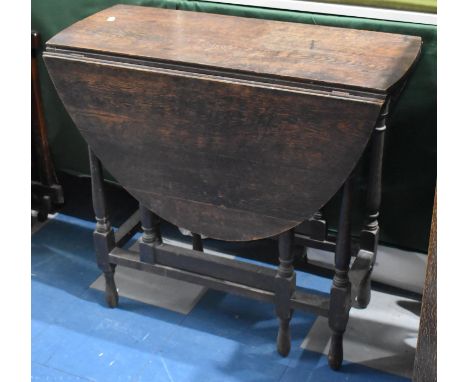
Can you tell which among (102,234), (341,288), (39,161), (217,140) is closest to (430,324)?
(341,288)

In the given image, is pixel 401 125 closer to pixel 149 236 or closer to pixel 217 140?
pixel 217 140

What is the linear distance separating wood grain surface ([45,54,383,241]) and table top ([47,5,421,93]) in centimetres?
4

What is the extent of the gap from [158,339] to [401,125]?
982mm

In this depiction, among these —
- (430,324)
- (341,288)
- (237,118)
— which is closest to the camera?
(430,324)

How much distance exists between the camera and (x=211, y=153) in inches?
68.2

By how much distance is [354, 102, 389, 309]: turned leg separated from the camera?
1.93 meters

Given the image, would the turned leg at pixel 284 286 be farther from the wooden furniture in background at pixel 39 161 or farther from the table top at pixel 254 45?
the wooden furniture in background at pixel 39 161

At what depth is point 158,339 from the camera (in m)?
2.12

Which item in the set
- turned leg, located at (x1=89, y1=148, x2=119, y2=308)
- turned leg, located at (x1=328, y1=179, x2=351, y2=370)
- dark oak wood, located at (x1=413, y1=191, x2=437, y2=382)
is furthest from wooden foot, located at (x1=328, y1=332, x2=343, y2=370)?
turned leg, located at (x1=89, y1=148, x2=119, y2=308)

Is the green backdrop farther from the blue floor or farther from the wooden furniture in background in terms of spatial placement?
the blue floor

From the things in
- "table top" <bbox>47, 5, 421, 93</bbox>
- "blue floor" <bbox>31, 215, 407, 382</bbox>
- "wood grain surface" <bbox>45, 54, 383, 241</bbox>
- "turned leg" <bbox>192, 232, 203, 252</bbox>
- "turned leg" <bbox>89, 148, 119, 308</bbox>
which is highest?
"table top" <bbox>47, 5, 421, 93</bbox>

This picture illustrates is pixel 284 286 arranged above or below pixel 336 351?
above

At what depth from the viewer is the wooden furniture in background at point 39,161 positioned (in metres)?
2.46

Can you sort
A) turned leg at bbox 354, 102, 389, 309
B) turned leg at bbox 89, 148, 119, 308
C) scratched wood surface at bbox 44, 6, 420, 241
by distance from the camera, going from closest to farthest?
scratched wood surface at bbox 44, 6, 420, 241 → turned leg at bbox 354, 102, 389, 309 → turned leg at bbox 89, 148, 119, 308
